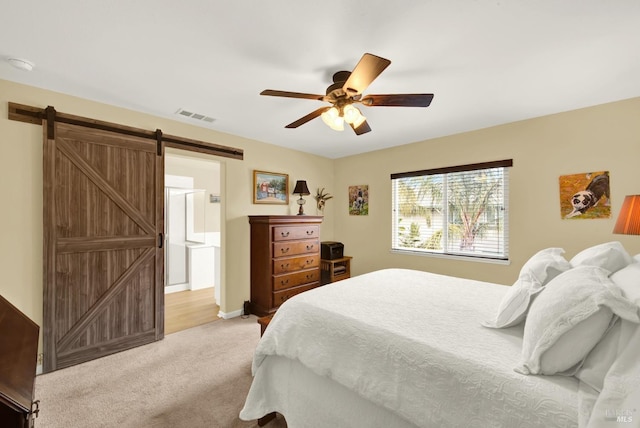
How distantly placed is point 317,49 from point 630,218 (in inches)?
96.2

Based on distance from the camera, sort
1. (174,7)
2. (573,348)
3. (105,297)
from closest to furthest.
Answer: (573,348) → (174,7) → (105,297)

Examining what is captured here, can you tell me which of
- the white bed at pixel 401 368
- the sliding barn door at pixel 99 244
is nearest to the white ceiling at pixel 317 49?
the sliding barn door at pixel 99 244

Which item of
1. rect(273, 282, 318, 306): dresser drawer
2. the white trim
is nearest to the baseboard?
rect(273, 282, 318, 306): dresser drawer

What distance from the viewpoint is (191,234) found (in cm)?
560

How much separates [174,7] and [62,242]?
7.30 feet

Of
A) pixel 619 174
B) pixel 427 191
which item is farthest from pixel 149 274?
pixel 619 174

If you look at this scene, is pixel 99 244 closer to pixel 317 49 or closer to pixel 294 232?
pixel 294 232

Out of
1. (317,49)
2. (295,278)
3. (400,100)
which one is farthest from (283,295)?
(317,49)

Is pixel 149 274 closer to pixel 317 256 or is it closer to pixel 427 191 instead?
pixel 317 256

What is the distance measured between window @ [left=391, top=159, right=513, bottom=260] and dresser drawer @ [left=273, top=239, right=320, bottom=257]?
3.97 feet

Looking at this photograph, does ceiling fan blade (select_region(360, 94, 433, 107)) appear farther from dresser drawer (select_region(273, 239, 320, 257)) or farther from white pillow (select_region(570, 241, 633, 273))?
dresser drawer (select_region(273, 239, 320, 257))

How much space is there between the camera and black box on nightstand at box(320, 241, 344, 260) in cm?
445

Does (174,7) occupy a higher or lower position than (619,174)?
higher

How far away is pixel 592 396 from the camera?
879 mm
